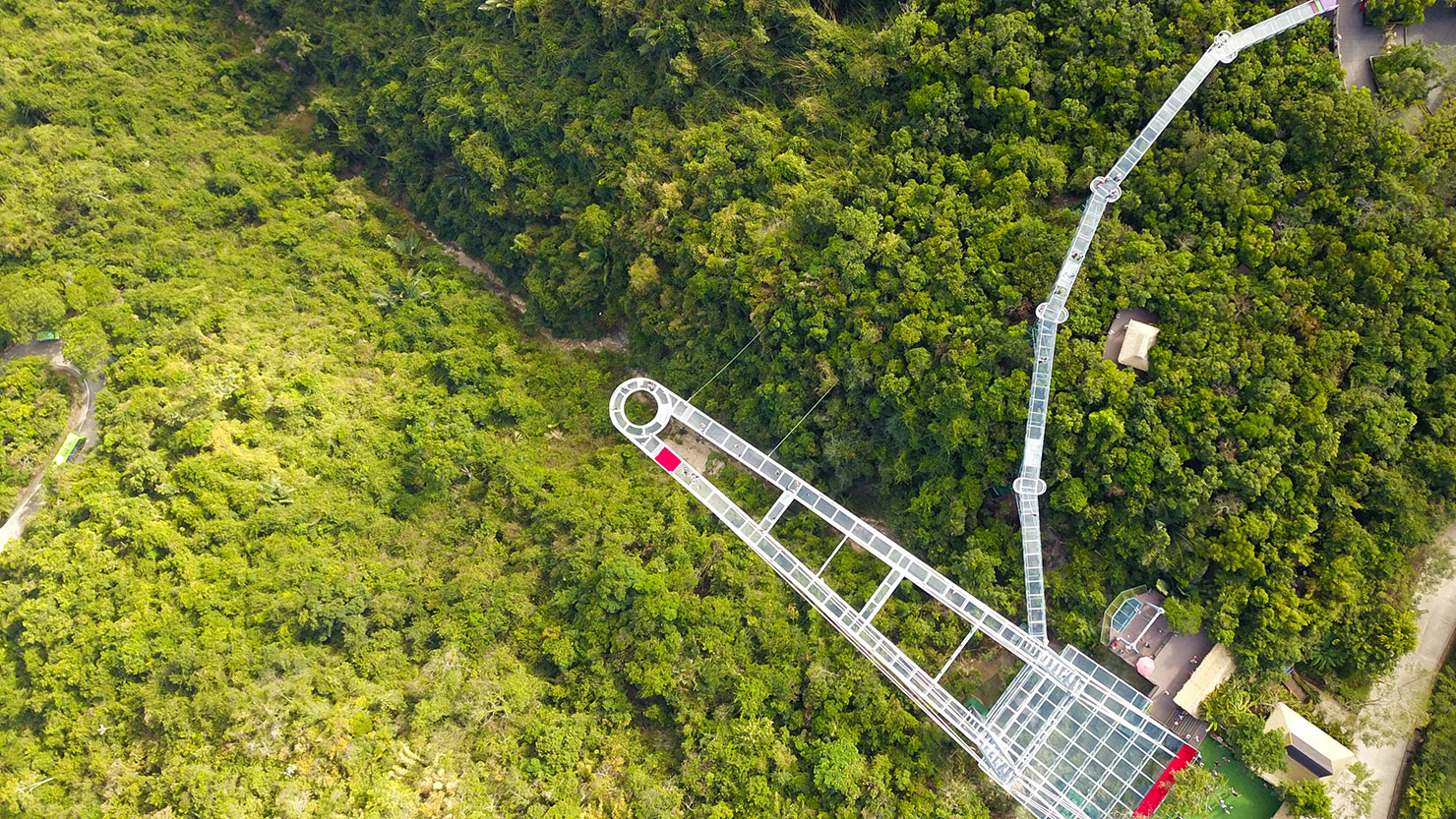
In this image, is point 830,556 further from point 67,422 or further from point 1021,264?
point 67,422

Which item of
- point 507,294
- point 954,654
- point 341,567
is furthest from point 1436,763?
point 507,294

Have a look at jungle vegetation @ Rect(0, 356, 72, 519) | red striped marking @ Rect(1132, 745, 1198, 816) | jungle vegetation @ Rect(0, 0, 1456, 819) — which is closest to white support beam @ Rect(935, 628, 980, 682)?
jungle vegetation @ Rect(0, 0, 1456, 819)

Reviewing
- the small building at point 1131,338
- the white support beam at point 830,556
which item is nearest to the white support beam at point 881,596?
the white support beam at point 830,556

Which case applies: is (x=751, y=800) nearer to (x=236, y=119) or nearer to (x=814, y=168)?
(x=814, y=168)

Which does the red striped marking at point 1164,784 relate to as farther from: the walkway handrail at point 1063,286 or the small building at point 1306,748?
the walkway handrail at point 1063,286

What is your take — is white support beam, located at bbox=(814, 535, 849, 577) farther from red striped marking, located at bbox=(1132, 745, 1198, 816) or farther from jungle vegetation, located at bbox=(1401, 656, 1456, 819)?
jungle vegetation, located at bbox=(1401, 656, 1456, 819)

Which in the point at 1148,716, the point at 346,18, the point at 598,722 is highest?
the point at 346,18

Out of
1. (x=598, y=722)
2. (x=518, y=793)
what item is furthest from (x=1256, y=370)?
(x=518, y=793)
